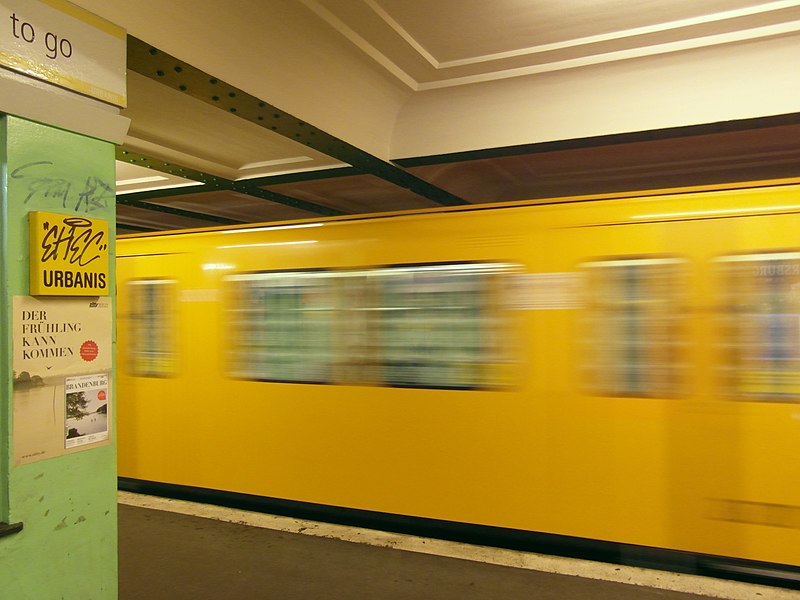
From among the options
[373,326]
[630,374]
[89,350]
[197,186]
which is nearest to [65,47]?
[89,350]

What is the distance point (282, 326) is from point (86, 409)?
2477 millimetres

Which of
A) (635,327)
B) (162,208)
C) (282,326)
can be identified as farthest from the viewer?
(162,208)

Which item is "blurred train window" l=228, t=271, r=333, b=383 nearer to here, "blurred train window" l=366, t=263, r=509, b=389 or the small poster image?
"blurred train window" l=366, t=263, r=509, b=389

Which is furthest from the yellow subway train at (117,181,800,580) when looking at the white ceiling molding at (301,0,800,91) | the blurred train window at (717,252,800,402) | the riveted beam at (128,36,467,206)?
the white ceiling molding at (301,0,800,91)

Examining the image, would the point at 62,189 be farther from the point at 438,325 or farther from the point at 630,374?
the point at 630,374

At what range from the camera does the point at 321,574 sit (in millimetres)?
3775

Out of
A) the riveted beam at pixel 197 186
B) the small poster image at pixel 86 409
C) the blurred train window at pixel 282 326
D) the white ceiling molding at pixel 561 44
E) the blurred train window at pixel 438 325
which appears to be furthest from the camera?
the riveted beam at pixel 197 186

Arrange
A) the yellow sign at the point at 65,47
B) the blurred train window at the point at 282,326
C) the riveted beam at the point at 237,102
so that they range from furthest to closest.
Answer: the blurred train window at the point at 282,326 → the riveted beam at the point at 237,102 → the yellow sign at the point at 65,47

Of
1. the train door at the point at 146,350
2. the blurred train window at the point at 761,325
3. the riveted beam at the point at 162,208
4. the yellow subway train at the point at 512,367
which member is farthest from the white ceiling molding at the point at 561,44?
the riveted beam at the point at 162,208

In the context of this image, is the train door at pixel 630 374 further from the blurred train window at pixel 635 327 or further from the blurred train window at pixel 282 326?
the blurred train window at pixel 282 326

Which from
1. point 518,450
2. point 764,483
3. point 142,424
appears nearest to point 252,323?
point 142,424

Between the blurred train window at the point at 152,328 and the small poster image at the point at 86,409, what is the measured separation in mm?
3025

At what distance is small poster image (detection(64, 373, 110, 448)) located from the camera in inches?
82.9

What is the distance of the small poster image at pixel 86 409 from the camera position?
2.11 m
